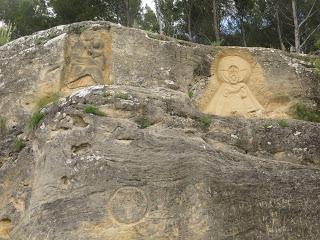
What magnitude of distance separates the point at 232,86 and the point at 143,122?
4012 mm

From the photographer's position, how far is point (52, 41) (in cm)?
1444

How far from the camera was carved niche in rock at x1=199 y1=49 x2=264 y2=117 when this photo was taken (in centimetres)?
1445

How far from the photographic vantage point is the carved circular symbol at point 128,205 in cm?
977

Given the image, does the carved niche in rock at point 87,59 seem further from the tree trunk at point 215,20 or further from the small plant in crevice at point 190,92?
the tree trunk at point 215,20

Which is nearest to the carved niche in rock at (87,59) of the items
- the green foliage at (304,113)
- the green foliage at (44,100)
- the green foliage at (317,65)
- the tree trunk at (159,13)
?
the green foliage at (44,100)

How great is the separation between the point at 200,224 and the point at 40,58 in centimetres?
617

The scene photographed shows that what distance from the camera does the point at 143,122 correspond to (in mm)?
11227

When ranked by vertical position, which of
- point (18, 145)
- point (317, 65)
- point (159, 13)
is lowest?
point (18, 145)

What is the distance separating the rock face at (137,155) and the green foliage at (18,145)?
11cm

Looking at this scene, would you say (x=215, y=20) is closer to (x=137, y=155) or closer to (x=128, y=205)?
(x=137, y=155)

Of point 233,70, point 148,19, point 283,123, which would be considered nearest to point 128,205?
point 283,123

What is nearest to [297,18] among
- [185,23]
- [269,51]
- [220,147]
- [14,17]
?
[185,23]

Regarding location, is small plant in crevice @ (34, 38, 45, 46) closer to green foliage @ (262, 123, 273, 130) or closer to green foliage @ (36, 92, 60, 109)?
green foliage @ (36, 92, 60, 109)

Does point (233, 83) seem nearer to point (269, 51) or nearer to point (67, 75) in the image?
point (269, 51)
